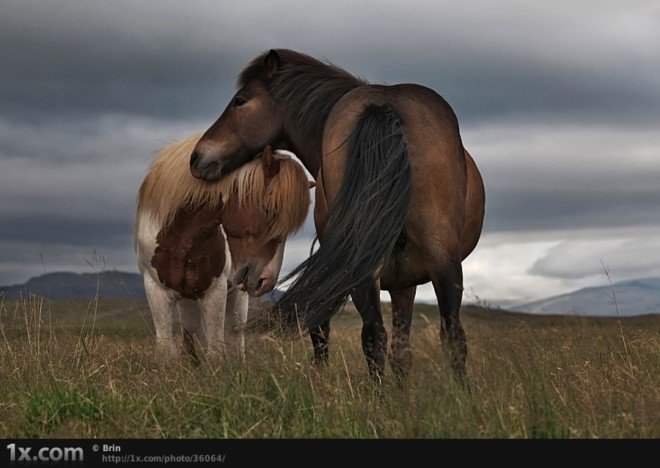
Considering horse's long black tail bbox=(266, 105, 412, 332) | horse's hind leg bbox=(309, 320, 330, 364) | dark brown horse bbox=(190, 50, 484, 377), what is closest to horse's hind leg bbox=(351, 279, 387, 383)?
dark brown horse bbox=(190, 50, 484, 377)

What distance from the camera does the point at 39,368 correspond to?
718 centimetres

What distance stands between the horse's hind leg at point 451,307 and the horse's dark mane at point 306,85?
78.3 inches

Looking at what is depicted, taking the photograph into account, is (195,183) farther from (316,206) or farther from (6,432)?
(6,432)

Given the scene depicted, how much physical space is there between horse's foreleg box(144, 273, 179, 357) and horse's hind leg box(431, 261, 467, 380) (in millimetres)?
3892

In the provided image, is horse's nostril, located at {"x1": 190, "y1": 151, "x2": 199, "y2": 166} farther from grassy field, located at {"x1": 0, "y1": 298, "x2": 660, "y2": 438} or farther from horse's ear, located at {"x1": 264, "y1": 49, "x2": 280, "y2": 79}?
grassy field, located at {"x1": 0, "y1": 298, "x2": 660, "y2": 438}

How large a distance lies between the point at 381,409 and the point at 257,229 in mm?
3197

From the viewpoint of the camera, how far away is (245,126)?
7551mm

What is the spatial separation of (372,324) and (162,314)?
3557 mm

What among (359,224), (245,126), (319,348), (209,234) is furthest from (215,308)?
(359,224)

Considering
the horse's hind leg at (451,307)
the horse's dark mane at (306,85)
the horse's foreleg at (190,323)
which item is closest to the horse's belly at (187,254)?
the horse's foreleg at (190,323)

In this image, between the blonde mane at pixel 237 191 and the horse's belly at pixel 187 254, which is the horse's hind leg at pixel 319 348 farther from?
the horse's belly at pixel 187 254
